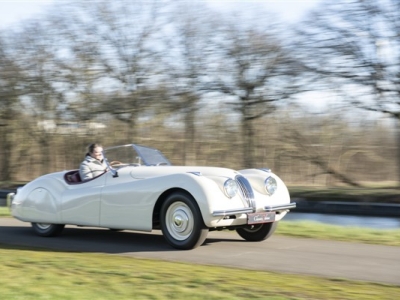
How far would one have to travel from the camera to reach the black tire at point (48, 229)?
33.9ft

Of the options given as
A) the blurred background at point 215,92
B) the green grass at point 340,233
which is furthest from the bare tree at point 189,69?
the green grass at point 340,233

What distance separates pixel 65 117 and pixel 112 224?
69.7 feet

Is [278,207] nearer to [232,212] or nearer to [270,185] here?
[270,185]

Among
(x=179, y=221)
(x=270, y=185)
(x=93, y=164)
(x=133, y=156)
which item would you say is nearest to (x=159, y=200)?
(x=179, y=221)

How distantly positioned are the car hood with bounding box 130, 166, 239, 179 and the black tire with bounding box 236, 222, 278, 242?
0.97m

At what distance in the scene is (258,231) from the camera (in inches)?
377

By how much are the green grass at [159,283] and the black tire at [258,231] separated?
232cm

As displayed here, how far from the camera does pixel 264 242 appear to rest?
9438mm

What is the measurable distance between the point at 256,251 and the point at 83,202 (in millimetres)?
2777

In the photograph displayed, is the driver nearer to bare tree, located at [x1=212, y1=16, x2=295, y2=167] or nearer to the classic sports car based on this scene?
the classic sports car

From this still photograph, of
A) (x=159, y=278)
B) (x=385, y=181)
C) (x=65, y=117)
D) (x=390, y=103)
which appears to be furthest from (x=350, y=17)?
(x=159, y=278)

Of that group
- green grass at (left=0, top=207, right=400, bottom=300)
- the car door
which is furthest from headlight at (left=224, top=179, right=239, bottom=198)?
the car door

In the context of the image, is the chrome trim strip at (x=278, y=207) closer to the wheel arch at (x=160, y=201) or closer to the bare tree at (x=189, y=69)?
the wheel arch at (x=160, y=201)

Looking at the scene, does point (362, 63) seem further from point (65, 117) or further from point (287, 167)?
point (65, 117)
